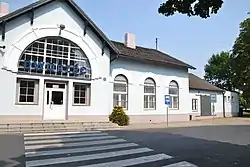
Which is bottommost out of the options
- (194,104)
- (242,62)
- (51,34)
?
(194,104)

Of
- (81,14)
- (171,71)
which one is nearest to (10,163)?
(81,14)

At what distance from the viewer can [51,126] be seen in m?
18.3

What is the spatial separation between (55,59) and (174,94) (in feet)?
43.5

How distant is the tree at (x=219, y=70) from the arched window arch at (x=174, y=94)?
120 feet

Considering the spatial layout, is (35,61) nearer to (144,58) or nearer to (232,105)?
(144,58)

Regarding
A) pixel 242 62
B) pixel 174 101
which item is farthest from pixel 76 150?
pixel 242 62

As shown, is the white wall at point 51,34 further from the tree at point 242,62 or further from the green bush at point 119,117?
the tree at point 242,62

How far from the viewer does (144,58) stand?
1044 inches

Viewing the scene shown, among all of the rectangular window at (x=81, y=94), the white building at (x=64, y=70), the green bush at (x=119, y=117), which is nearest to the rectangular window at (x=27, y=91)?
the white building at (x=64, y=70)

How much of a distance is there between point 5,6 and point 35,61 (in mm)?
5006

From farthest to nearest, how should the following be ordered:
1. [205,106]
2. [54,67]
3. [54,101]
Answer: [205,106], [54,101], [54,67]

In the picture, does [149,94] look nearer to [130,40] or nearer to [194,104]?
[130,40]

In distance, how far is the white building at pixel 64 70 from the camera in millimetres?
19391

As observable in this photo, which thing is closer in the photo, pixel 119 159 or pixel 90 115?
pixel 119 159
